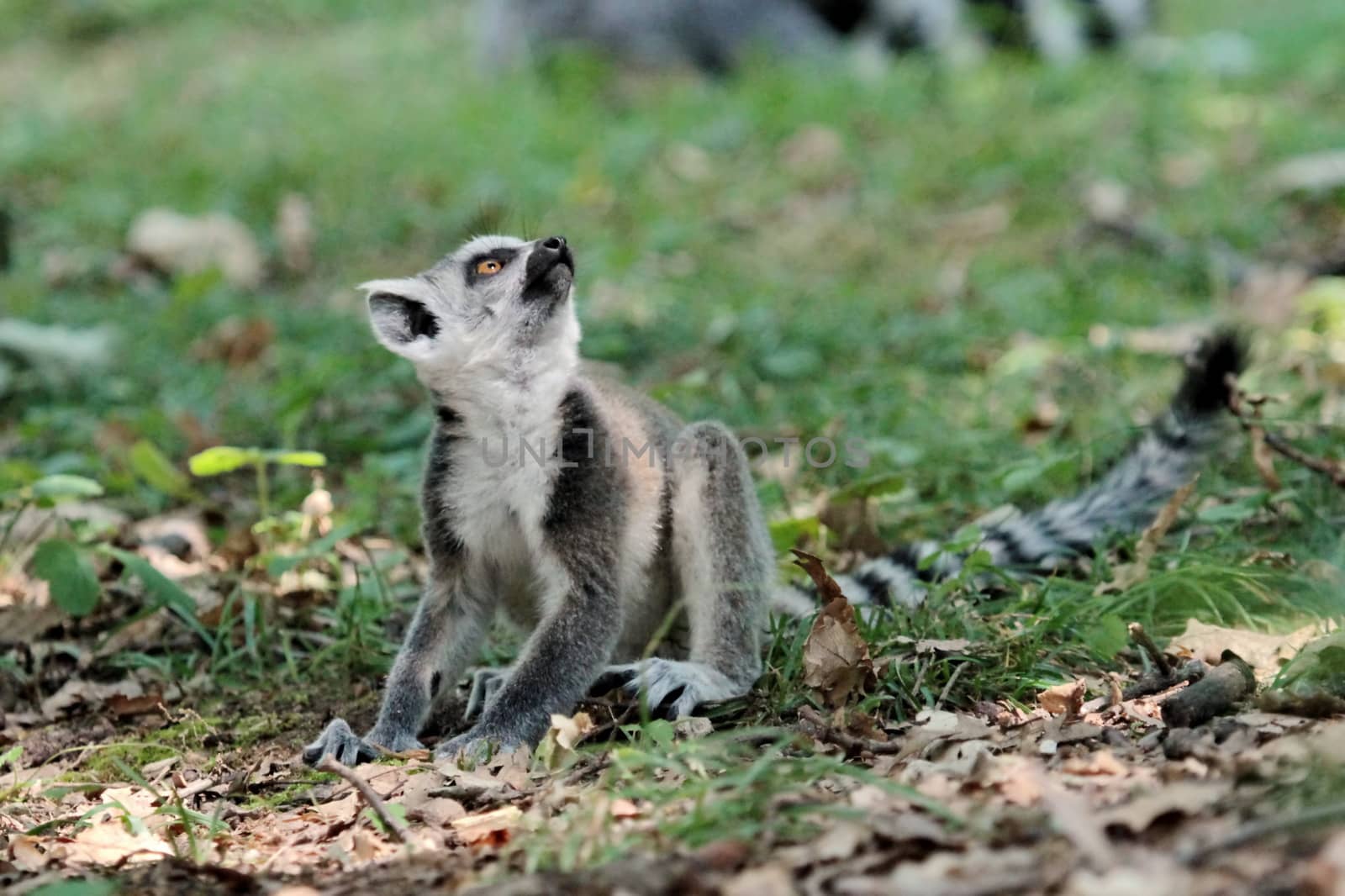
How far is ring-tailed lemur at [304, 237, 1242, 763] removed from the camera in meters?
3.42

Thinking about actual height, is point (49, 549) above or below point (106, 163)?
below

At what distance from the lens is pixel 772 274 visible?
7426 mm

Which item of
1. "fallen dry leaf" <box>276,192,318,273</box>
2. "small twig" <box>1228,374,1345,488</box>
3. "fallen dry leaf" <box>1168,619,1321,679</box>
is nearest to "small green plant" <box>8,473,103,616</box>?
"fallen dry leaf" <box>1168,619,1321,679</box>

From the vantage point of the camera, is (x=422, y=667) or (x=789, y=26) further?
(x=789, y=26)

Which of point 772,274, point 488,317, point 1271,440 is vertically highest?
point 488,317

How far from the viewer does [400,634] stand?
13.9ft

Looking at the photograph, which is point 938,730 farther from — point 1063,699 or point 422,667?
point 422,667

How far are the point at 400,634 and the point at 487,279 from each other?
119cm

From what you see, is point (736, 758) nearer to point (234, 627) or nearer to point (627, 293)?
point (234, 627)

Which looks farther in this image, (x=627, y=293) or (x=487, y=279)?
(x=627, y=293)

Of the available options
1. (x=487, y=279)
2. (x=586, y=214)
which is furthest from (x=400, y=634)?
(x=586, y=214)

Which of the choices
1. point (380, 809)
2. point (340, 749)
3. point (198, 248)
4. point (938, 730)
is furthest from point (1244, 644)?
point (198, 248)

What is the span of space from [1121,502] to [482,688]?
6.37 ft

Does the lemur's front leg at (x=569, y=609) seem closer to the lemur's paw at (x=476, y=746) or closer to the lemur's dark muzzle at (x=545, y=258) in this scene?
the lemur's paw at (x=476, y=746)
